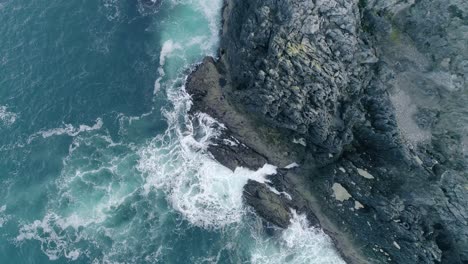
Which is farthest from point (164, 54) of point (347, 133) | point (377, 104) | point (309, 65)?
point (377, 104)

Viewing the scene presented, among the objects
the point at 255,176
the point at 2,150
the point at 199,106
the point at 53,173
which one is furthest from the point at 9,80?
the point at 255,176

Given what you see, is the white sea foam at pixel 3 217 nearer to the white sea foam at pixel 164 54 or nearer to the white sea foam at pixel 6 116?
the white sea foam at pixel 6 116

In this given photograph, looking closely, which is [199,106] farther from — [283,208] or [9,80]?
[9,80]

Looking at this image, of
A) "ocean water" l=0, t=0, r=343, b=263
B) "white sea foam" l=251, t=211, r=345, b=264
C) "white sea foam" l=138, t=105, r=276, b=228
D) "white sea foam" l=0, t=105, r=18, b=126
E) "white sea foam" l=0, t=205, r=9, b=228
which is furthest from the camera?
"white sea foam" l=0, t=105, r=18, b=126

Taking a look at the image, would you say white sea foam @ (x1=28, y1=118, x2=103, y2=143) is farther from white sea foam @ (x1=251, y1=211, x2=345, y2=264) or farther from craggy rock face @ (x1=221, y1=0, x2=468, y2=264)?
white sea foam @ (x1=251, y1=211, x2=345, y2=264)

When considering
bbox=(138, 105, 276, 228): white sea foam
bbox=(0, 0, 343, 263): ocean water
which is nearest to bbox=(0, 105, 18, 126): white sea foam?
bbox=(0, 0, 343, 263): ocean water

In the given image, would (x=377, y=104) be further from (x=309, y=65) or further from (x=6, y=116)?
(x=6, y=116)
